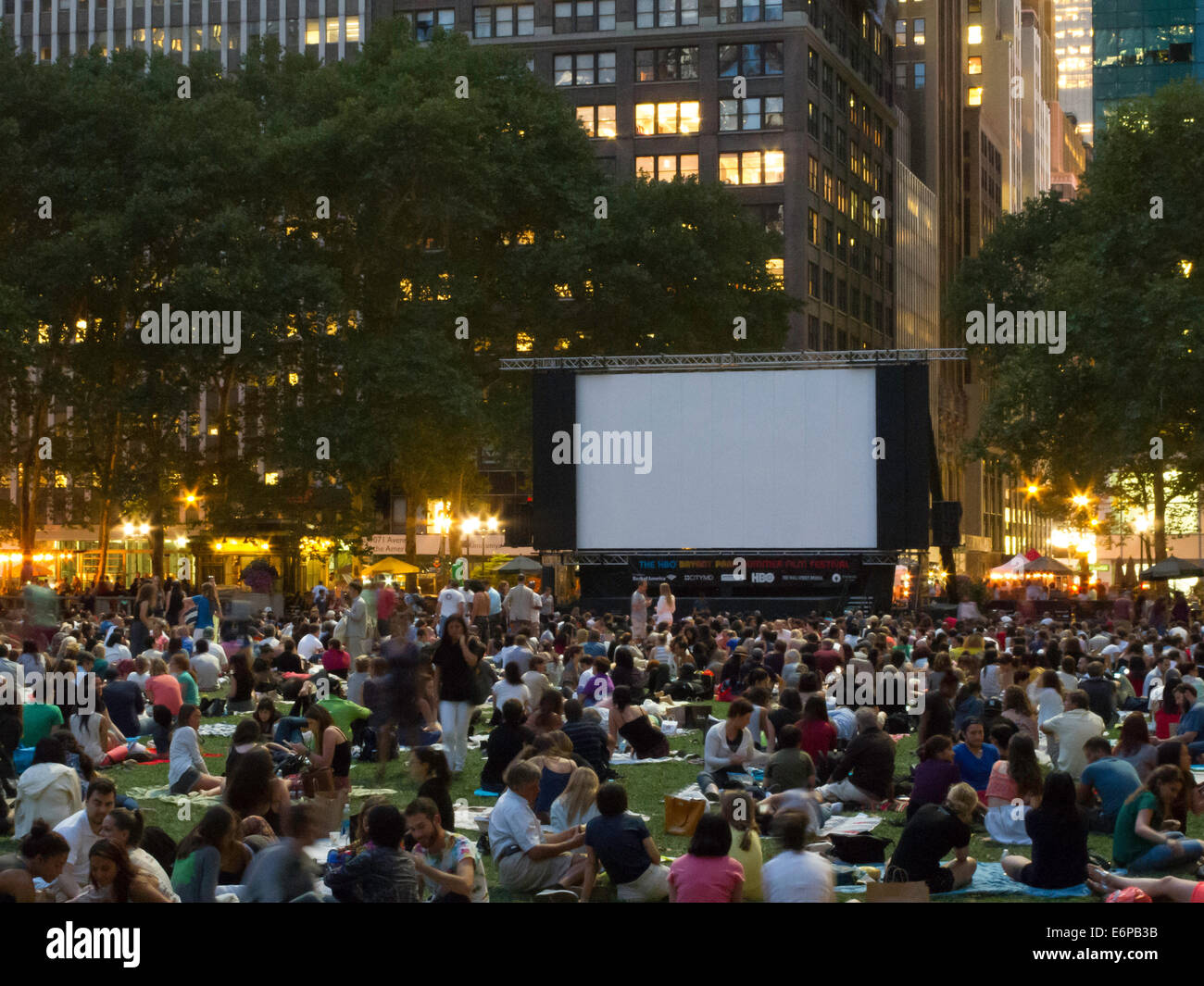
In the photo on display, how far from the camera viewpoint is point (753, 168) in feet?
265

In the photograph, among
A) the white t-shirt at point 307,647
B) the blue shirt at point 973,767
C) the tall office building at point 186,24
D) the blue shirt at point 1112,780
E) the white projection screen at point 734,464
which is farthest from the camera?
the tall office building at point 186,24

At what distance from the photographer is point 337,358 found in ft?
155

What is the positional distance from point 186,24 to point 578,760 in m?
90.2

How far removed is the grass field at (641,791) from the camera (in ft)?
43.7

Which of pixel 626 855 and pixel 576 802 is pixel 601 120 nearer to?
pixel 576 802

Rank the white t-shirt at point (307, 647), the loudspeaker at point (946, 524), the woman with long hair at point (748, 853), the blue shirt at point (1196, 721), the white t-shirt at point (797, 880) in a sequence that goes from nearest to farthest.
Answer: the white t-shirt at point (797, 880)
the woman with long hair at point (748, 853)
the blue shirt at point (1196, 721)
the white t-shirt at point (307, 647)
the loudspeaker at point (946, 524)

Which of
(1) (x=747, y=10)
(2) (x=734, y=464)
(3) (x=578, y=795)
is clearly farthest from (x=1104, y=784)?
(1) (x=747, y=10)

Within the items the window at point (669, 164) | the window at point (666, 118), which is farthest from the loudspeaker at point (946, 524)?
the window at point (666, 118)

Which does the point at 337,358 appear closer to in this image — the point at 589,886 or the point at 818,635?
the point at 818,635

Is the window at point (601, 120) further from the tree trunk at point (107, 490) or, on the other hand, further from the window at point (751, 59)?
the tree trunk at point (107, 490)

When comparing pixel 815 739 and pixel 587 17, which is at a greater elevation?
pixel 587 17

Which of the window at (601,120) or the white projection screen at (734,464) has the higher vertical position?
the window at (601,120)

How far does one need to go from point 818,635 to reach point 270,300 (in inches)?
916

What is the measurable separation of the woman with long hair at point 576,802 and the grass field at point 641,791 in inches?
26.2
